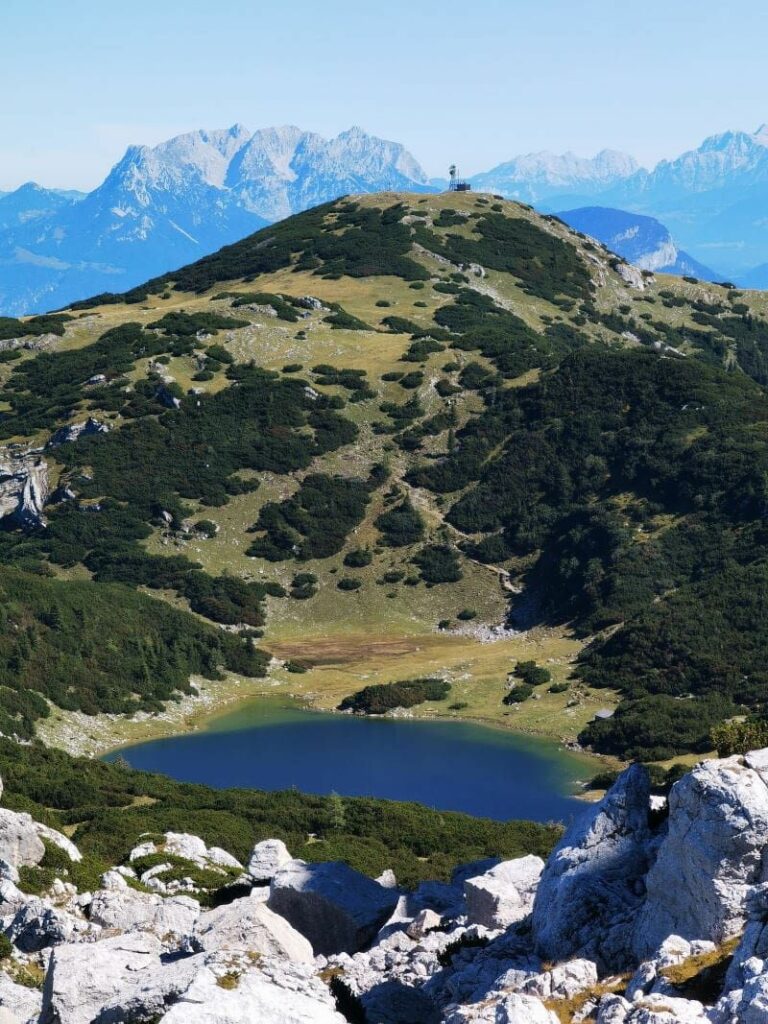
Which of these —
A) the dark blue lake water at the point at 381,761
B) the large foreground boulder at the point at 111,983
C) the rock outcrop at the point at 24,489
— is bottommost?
the dark blue lake water at the point at 381,761

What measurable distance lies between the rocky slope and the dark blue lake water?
37.9 m

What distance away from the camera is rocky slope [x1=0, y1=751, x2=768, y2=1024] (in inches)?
813

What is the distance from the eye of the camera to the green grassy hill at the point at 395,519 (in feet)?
305

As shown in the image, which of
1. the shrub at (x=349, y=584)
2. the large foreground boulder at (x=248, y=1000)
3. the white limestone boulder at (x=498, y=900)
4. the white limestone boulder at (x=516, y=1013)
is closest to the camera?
the white limestone boulder at (x=516, y=1013)

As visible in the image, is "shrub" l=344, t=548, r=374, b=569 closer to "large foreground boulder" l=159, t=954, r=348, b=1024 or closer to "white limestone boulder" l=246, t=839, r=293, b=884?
"white limestone boulder" l=246, t=839, r=293, b=884

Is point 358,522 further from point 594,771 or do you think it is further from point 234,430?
point 594,771

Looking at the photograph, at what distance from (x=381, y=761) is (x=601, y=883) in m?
58.9

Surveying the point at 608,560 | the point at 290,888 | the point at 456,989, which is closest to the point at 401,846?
the point at 290,888

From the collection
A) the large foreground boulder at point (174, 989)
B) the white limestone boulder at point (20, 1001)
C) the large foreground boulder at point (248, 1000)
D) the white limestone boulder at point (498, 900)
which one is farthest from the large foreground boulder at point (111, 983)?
the white limestone boulder at point (498, 900)

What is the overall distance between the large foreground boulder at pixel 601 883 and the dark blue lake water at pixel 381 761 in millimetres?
42060

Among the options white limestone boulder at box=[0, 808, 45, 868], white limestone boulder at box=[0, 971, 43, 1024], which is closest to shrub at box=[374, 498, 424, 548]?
white limestone boulder at box=[0, 808, 45, 868]

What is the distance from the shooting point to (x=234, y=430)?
137625mm

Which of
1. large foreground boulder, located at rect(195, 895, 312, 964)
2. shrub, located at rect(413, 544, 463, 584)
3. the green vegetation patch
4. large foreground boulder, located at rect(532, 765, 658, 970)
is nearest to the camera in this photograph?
large foreground boulder, located at rect(532, 765, 658, 970)

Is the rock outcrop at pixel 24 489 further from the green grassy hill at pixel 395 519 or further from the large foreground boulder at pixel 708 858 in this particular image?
the large foreground boulder at pixel 708 858
